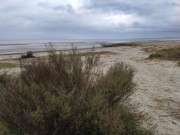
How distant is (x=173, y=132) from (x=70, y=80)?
217cm

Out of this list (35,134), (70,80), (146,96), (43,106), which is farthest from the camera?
(146,96)

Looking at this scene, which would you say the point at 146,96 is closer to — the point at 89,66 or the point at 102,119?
the point at 89,66

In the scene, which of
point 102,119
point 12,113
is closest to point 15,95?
point 12,113

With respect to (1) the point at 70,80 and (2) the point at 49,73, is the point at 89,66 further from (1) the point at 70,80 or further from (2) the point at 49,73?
(2) the point at 49,73

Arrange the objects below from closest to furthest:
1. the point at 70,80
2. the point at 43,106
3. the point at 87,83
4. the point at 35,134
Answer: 1. the point at 35,134
2. the point at 43,106
3. the point at 70,80
4. the point at 87,83

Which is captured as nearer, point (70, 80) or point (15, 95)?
point (15, 95)

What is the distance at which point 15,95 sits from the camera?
2.06 meters

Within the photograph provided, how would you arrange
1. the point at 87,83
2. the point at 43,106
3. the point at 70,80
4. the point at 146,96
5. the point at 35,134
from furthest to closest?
the point at 146,96 < the point at 87,83 < the point at 70,80 < the point at 43,106 < the point at 35,134

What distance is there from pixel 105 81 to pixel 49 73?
116 centimetres

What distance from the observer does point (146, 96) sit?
448 cm

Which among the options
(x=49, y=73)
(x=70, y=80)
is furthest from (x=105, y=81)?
(x=49, y=73)

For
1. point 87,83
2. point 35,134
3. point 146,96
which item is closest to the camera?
point 35,134

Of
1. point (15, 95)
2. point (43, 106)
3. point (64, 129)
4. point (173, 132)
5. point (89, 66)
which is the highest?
point (89, 66)

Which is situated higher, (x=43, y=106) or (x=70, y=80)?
(x=70, y=80)
